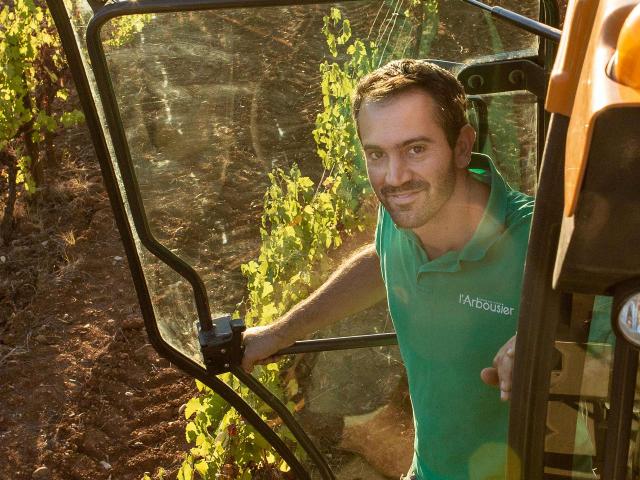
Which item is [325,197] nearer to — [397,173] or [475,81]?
[397,173]

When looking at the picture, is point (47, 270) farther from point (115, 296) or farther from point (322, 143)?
point (322, 143)

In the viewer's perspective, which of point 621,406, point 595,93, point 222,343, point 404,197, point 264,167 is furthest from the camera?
point 264,167

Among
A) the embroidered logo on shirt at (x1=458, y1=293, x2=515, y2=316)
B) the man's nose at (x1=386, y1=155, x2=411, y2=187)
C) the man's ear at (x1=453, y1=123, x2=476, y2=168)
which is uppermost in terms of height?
the man's ear at (x1=453, y1=123, x2=476, y2=168)

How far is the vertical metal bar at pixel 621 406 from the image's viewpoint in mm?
1338

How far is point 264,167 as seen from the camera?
3.44m

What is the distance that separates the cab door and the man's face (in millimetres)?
140

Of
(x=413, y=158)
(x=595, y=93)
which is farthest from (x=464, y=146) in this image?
(x=595, y=93)

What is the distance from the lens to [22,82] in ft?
19.6

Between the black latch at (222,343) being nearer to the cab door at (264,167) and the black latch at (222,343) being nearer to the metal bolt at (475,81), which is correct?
the cab door at (264,167)

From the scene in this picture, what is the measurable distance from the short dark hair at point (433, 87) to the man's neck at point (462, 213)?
108 mm

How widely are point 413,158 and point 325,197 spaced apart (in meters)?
1.59

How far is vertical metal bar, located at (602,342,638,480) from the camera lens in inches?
52.7

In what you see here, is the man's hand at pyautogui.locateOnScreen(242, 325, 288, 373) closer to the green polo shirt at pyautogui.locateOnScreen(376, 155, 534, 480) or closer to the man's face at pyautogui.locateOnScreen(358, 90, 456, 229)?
the green polo shirt at pyautogui.locateOnScreen(376, 155, 534, 480)

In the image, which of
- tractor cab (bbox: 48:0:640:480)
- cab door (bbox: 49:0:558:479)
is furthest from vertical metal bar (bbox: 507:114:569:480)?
cab door (bbox: 49:0:558:479)
